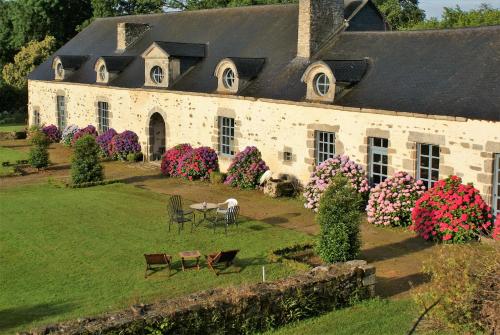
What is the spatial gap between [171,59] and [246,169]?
6.71 metres

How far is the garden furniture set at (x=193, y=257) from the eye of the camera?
1254cm

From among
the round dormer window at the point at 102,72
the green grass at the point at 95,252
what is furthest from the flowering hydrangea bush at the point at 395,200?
the round dormer window at the point at 102,72

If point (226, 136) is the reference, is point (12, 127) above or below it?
above

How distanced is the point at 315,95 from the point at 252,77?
3662 mm

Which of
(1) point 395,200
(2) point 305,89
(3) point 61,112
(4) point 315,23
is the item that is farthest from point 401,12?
(1) point 395,200

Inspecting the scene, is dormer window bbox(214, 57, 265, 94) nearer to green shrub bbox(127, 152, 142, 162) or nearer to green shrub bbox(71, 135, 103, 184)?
green shrub bbox(71, 135, 103, 184)

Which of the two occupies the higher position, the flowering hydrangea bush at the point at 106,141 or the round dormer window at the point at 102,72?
the round dormer window at the point at 102,72

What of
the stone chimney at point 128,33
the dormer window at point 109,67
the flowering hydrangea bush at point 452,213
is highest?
the stone chimney at point 128,33

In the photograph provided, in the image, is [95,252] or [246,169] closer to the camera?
[95,252]

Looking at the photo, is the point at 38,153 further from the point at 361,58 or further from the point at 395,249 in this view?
the point at 395,249

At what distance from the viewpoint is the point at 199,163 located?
23.1m

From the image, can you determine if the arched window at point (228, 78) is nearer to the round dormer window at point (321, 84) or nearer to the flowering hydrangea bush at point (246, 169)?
the flowering hydrangea bush at point (246, 169)

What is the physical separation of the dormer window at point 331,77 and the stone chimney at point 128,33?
14187 millimetres

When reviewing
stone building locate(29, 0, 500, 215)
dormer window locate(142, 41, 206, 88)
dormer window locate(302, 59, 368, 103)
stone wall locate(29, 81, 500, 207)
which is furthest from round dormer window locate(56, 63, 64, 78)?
dormer window locate(302, 59, 368, 103)
